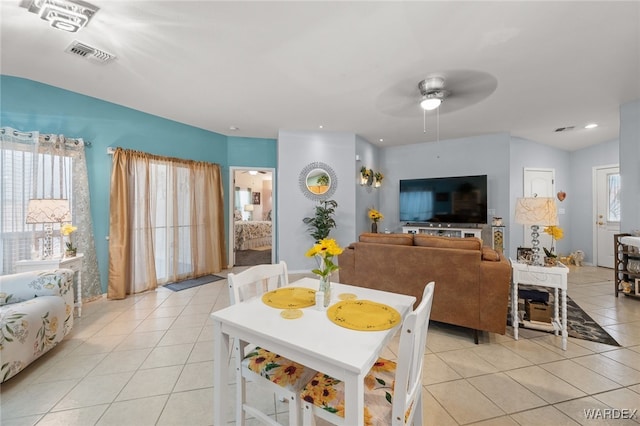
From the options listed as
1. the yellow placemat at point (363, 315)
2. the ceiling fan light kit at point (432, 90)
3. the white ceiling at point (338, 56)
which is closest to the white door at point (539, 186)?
the white ceiling at point (338, 56)

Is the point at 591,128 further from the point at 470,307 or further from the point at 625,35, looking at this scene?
the point at 470,307

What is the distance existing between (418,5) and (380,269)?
85.4 inches

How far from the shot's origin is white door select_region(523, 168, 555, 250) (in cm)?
521

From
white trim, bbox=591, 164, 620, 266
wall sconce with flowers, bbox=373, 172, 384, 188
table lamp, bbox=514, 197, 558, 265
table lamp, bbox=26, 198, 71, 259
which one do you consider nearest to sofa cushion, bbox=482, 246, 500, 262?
table lamp, bbox=514, 197, 558, 265

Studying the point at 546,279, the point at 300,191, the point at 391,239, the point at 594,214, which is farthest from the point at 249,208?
the point at 594,214

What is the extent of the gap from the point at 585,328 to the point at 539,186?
3.80m

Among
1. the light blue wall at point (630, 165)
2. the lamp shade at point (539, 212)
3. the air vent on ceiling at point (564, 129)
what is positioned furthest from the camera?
the air vent on ceiling at point (564, 129)

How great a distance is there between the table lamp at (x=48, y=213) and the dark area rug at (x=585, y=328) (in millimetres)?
4797

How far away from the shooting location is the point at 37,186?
9.26 feet

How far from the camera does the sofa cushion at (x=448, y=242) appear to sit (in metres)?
2.29

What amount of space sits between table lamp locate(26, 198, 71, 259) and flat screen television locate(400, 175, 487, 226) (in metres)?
5.44

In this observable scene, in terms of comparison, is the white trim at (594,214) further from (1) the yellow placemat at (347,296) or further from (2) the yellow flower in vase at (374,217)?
(1) the yellow placemat at (347,296)

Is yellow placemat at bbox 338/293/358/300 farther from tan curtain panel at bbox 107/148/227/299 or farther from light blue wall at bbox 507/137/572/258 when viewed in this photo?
light blue wall at bbox 507/137/572/258

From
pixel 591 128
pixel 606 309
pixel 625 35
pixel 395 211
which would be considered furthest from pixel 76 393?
pixel 591 128
